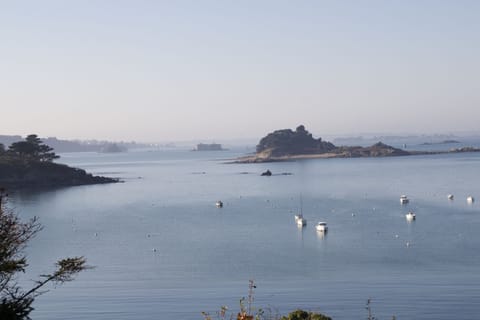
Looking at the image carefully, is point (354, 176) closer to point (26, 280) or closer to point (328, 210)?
point (328, 210)

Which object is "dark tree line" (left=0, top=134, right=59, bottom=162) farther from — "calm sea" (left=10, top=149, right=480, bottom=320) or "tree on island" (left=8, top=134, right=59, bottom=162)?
"calm sea" (left=10, top=149, right=480, bottom=320)

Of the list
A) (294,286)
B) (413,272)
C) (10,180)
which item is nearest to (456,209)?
(413,272)

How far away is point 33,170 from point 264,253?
87438 mm

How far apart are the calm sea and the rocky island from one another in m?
18.9

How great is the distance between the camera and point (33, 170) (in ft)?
419

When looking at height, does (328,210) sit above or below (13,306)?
below

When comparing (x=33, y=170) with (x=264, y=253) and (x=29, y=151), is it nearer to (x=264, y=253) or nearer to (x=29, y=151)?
(x=29, y=151)

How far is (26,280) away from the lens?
1740 inches

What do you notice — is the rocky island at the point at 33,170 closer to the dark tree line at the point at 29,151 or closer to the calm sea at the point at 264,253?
the dark tree line at the point at 29,151

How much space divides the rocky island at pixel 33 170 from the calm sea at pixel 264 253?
1889 centimetres

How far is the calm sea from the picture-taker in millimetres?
36344

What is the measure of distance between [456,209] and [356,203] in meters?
14.9

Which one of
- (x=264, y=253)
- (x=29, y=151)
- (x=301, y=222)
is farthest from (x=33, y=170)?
(x=264, y=253)

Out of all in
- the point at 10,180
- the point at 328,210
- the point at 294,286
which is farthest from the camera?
the point at 10,180
